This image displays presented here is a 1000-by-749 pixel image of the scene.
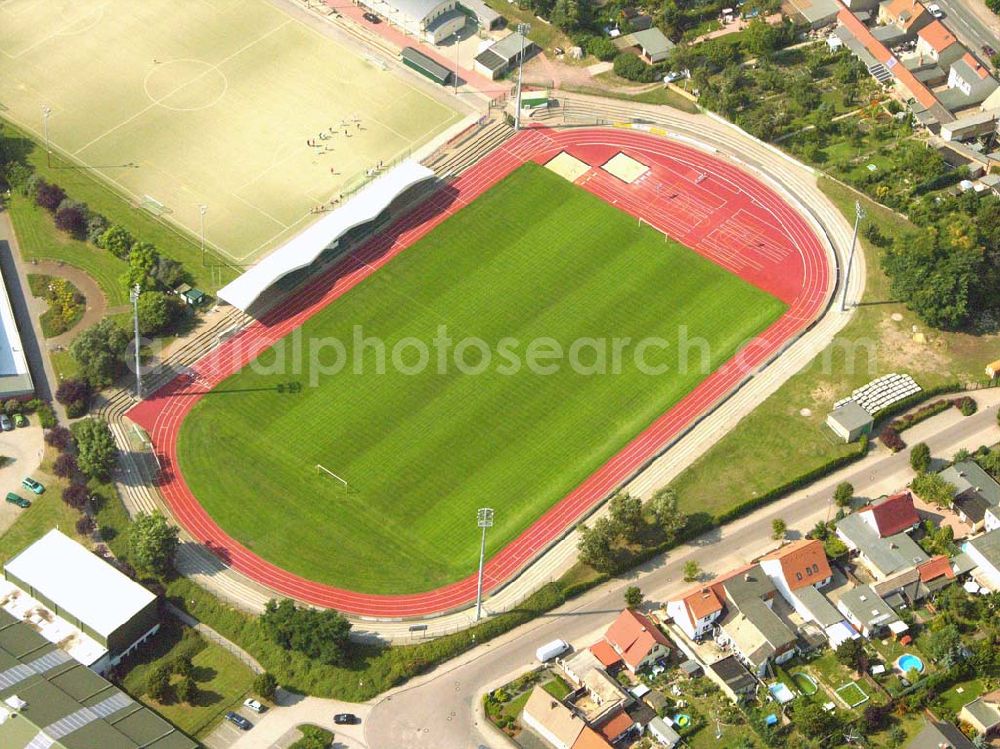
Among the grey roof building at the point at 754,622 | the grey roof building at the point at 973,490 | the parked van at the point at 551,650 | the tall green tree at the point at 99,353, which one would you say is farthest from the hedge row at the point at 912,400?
the tall green tree at the point at 99,353

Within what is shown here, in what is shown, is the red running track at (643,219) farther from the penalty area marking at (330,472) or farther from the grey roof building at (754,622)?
the grey roof building at (754,622)

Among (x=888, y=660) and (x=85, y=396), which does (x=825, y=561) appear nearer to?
(x=888, y=660)

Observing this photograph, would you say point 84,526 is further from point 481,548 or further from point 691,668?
point 691,668

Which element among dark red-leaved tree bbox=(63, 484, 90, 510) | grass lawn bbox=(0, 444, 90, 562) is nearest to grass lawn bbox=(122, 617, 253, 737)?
grass lawn bbox=(0, 444, 90, 562)

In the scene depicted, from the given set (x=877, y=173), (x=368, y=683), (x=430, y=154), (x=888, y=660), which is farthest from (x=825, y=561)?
(x=430, y=154)

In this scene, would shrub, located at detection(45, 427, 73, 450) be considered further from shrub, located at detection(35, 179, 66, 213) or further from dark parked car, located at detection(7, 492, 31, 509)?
shrub, located at detection(35, 179, 66, 213)

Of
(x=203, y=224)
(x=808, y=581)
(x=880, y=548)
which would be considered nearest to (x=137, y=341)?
(x=203, y=224)

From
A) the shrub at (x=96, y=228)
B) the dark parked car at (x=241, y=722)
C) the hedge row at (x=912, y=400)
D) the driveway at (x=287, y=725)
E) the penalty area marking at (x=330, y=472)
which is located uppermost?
the shrub at (x=96, y=228)
